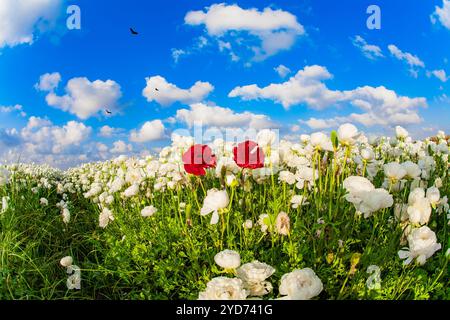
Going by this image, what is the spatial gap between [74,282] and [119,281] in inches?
13.6

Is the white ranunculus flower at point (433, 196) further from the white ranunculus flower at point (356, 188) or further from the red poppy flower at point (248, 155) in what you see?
the red poppy flower at point (248, 155)

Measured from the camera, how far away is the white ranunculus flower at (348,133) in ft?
8.10

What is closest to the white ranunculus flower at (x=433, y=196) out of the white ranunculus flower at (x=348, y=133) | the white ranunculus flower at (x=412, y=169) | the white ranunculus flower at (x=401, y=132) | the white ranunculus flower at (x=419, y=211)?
the white ranunculus flower at (x=412, y=169)

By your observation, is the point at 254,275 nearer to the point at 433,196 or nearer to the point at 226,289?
the point at 226,289

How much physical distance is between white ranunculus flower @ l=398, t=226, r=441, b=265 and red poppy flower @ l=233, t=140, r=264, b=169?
97 cm

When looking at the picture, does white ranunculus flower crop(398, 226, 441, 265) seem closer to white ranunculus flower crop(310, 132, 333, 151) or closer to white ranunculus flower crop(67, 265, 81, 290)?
white ranunculus flower crop(310, 132, 333, 151)

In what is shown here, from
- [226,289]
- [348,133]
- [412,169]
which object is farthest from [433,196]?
[226,289]

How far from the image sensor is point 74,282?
3.18 m

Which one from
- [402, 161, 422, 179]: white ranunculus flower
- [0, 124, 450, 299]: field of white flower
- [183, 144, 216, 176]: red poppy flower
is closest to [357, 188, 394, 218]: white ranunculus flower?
[0, 124, 450, 299]: field of white flower

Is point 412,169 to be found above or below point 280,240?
above

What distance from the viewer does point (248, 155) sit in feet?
8.50

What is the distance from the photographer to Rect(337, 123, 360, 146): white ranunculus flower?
2.47m

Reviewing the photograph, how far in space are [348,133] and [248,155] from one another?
23.8 inches

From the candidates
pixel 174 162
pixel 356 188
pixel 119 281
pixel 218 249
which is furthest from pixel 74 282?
pixel 356 188
